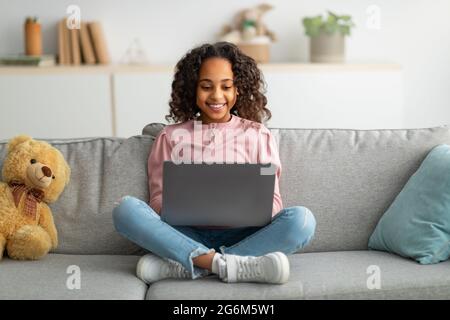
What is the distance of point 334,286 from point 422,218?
1.38 ft

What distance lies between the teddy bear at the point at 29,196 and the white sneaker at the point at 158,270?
35cm

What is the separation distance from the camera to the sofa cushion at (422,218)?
247cm

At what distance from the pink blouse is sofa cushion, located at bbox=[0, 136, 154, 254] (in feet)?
0.18

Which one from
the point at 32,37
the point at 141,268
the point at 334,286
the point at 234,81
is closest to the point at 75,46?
the point at 32,37

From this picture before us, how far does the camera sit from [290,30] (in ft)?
15.8

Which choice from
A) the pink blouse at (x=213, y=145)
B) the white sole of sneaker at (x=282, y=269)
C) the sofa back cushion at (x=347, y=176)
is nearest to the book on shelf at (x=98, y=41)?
the pink blouse at (x=213, y=145)

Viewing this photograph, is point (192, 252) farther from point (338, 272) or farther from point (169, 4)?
point (169, 4)

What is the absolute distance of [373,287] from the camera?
227 centimetres

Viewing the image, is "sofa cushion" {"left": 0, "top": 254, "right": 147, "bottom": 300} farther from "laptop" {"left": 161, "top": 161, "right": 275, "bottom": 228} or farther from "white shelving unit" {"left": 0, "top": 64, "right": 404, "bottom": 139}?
"white shelving unit" {"left": 0, "top": 64, "right": 404, "bottom": 139}

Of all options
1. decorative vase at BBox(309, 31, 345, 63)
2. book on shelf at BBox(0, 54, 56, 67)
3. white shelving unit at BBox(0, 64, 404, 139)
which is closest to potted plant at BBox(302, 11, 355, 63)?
decorative vase at BBox(309, 31, 345, 63)

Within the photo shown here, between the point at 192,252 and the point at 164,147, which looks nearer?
the point at 192,252

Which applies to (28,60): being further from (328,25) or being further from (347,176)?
(347,176)

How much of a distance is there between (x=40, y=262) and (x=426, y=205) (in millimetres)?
1156

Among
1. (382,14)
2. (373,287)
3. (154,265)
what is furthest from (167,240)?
(382,14)
